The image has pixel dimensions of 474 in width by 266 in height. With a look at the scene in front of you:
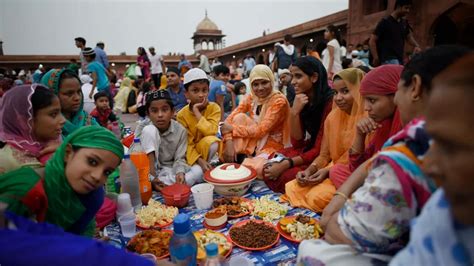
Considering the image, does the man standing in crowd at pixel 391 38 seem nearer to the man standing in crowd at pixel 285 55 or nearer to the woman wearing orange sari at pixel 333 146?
the woman wearing orange sari at pixel 333 146

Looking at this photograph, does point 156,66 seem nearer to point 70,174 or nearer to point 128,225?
point 128,225

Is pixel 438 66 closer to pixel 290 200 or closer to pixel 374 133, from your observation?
pixel 374 133

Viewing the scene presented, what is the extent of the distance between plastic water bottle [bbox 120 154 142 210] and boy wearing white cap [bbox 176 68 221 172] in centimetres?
83

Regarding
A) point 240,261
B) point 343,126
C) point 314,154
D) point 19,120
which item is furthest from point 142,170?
point 343,126

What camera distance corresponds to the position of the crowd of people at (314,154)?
691 mm

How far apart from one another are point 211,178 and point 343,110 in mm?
1339

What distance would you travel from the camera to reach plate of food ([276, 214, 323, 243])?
1856 millimetres

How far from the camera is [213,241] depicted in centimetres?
176

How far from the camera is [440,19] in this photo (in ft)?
30.8

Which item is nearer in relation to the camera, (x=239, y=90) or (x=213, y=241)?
(x=213, y=241)

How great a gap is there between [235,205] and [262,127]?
3.70 feet

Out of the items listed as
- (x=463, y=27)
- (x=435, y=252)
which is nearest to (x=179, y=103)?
(x=435, y=252)

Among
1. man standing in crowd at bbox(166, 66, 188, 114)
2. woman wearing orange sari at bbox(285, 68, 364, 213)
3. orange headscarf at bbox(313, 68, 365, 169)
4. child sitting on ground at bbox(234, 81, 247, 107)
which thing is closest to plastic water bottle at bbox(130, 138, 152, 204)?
woman wearing orange sari at bbox(285, 68, 364, 213)

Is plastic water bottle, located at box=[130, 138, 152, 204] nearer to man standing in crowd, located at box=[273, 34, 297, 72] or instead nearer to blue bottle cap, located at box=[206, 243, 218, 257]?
blue bottle cap, located at box=[206, 243, 218, 257]
